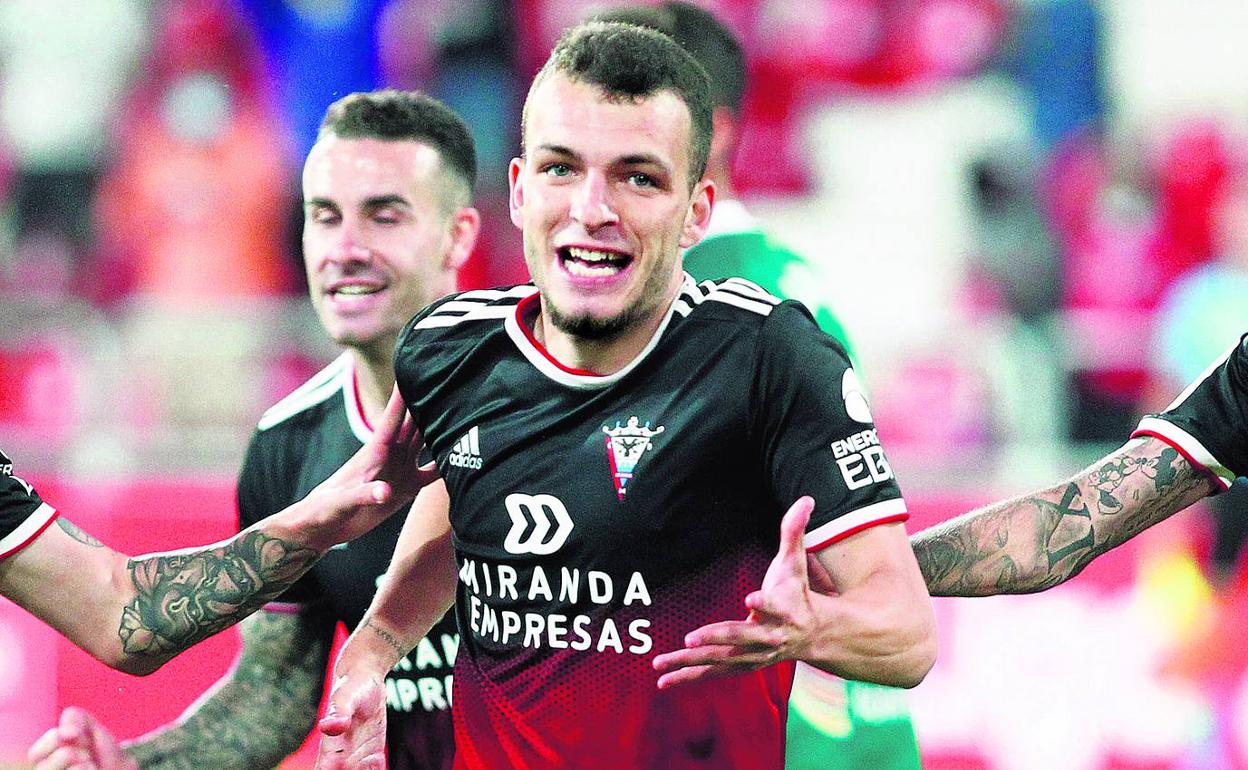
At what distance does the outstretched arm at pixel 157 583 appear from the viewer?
3.84 meters

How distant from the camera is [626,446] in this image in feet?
10.6

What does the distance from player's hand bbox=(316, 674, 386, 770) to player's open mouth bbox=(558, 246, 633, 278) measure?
901mm

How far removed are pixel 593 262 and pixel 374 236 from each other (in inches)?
55.5

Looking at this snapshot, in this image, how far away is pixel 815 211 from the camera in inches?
412

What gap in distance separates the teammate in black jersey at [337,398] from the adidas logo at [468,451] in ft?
3.15

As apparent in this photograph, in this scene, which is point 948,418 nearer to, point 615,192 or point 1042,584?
point 1042,584

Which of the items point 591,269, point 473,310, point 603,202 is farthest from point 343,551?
point 603,202

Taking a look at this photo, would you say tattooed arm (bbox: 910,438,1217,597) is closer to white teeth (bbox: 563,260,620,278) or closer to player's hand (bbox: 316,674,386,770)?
white teeth (bbox: 563,260,620,278)

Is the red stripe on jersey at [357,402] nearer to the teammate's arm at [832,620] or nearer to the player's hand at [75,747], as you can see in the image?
the player's hand at [75,747]

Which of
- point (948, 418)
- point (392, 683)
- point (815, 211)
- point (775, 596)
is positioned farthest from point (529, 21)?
point (775, 596)

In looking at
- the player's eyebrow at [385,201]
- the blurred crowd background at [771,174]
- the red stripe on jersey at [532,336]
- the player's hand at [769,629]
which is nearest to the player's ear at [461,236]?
the player's eyebrow at [385,201]

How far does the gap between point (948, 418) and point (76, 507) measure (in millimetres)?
3945

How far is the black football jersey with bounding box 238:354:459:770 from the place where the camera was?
167 inches

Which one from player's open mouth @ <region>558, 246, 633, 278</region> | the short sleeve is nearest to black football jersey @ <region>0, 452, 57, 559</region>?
player's open mouth @ <region>558, 246, 633, 278</region>
